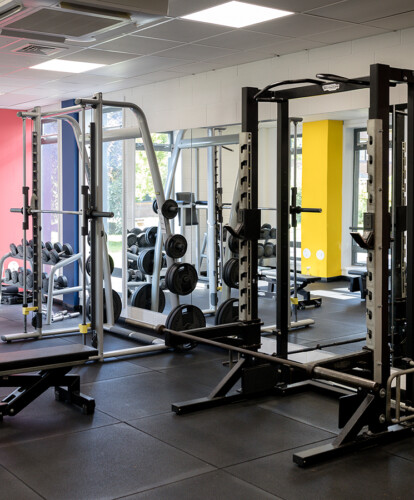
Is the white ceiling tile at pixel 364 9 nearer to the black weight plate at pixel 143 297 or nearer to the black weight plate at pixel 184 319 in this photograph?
the black weight plate at pixel 184 319

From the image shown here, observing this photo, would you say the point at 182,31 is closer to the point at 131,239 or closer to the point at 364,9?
the point at 364,9

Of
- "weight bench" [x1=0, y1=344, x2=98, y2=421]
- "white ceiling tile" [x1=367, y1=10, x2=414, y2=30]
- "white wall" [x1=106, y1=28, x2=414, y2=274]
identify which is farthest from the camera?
"white wall" [x1=106, y1=28, x2=414, y2=274]

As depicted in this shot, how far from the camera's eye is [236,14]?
161 inches

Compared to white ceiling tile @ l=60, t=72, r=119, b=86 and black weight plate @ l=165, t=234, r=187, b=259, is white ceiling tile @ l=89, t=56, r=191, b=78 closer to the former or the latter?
white ceiling tile @ l=60, t=72, r=119, b=86

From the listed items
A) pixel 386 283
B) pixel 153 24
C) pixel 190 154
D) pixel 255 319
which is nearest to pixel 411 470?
pixel 386 283

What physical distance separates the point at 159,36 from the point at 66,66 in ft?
5.08

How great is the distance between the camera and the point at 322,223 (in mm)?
5254

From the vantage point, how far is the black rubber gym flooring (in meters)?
3.04

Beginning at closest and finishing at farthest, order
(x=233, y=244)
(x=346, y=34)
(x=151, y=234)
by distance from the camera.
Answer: (x=346, y=34) < (x=233, y=244) < (x=151, y=234)

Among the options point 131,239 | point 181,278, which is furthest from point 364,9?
point 131,239

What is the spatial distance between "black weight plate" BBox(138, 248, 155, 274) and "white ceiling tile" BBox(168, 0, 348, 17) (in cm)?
298

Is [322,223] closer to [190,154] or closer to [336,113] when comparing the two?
[336,113]

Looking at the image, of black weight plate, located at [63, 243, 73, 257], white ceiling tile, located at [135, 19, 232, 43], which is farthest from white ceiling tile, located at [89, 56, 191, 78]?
black weight plate, located at [63, 243, 73, 257]

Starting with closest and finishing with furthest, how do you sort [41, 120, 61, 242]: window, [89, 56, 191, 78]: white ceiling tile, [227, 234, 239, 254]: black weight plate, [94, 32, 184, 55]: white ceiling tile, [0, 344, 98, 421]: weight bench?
1. [0, 344, 98, 421]: weight bench
2. [94, 32, 184, 55]: white ceiling tile
3. [89, 56, 191, 78]: white ceiling tile
4. [227, 234, 239, 254]: black weight plate
5. [41, 120, 61, 242]: window
